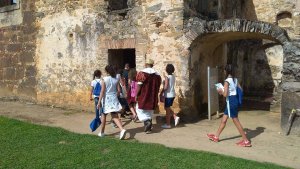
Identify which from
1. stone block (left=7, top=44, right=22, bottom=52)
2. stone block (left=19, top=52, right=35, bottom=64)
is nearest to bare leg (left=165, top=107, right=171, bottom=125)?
stone block (left=19, top=52, right=35, bottom=64)

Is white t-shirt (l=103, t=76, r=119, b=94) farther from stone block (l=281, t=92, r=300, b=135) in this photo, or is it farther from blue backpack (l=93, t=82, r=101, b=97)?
stone block (l=281, t=92, r=300, b=135)

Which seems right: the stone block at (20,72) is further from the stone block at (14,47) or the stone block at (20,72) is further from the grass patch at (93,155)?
the grass patch at (93,155)

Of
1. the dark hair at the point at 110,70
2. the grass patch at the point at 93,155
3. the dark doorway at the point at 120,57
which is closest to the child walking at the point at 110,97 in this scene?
the dark hair at the point at 110,70

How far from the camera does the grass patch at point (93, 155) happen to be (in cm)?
498

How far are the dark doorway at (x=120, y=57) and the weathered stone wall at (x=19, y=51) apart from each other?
305 cm

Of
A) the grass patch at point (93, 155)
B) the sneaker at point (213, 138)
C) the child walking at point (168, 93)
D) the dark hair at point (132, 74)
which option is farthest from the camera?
the dark hair at point (132, 74)

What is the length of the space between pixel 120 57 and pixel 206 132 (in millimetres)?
3880

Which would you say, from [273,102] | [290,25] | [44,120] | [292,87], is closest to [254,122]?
[292,87]

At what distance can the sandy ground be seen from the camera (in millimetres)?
5750

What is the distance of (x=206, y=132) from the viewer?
23.6 ft

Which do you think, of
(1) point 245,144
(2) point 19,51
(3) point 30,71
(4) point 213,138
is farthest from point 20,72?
(1) point 245,144

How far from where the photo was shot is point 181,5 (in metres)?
8.12

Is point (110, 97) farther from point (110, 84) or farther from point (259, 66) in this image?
point (259, 66)

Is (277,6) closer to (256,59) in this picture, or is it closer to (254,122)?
(256,59)
